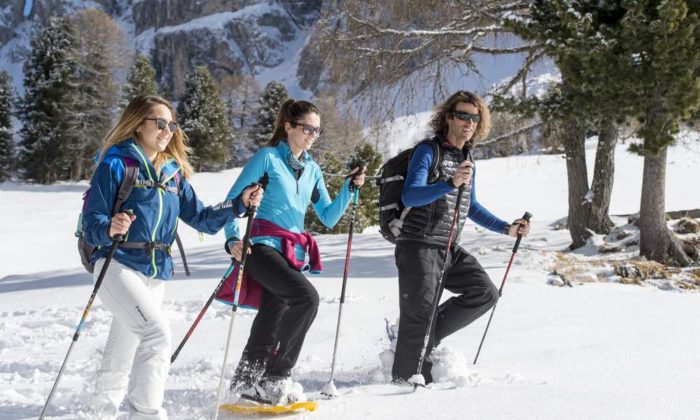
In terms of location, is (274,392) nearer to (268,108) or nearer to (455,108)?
(455,108)

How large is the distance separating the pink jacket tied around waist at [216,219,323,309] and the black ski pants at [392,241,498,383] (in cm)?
60

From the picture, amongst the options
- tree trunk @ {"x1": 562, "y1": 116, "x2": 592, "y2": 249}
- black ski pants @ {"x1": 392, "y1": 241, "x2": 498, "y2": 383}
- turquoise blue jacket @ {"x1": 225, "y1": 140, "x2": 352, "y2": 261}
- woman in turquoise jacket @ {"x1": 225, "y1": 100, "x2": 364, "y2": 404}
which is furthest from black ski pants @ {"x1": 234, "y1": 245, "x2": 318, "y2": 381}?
tree trunk @ {"x1": 562, "y1": 116, "x2": 592, "y2": 249}

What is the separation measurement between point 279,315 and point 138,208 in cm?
112

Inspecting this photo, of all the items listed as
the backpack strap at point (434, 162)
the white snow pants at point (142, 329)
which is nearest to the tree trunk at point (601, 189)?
the backpack strap at point (434, 162)

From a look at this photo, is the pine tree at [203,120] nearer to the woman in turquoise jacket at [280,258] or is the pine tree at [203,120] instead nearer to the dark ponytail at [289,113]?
the dark ponytail at [289,113]

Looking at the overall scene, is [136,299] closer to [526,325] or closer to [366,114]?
[526,325]

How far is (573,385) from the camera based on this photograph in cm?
384

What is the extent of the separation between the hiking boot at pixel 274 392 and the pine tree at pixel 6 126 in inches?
1516

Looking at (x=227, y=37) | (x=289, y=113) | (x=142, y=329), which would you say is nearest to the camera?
(x=142, y=329)

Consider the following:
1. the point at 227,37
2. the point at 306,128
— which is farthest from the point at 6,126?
the point at 227,37

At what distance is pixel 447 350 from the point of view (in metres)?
4.31

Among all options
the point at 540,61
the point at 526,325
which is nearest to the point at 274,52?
the point at 540,61

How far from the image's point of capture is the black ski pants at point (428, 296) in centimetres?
406

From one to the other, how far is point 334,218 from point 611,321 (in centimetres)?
328
